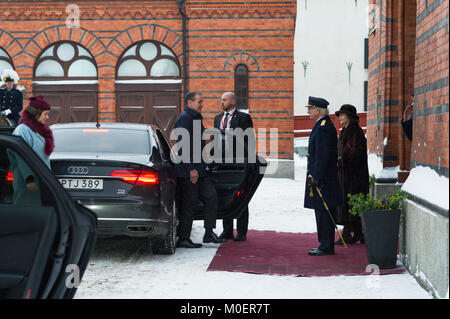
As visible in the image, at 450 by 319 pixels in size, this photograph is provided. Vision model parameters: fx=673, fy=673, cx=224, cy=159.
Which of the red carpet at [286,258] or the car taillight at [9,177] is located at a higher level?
the car taillight at [9,177]

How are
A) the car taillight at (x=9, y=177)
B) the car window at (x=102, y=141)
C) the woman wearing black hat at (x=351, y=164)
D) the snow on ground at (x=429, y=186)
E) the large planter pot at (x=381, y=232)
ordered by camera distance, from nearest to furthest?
1. the snow on ground at (x=429, y=186)
2. the car taillight at (x=9, y=177)
3. the large planter pot at (x=381, y=232)
4. the car window at (x=102, y=141)
5. the woman wearing black hat at (x=351, y=164)

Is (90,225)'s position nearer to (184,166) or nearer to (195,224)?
(184,166)

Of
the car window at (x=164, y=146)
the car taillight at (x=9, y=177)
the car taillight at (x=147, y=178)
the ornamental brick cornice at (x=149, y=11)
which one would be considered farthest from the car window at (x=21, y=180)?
the ornamental brick cornice at (x=149, y=11)

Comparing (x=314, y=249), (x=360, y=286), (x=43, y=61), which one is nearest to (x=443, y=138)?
(x=360, y=286)

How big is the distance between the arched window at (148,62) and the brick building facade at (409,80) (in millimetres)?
11020

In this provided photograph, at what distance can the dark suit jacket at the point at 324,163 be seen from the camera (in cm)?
786

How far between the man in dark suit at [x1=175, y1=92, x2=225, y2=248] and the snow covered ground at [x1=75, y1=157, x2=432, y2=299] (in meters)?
0.37

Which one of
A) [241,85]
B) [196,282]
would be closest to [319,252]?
[196,282]

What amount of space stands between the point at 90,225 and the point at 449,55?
10.7 ft

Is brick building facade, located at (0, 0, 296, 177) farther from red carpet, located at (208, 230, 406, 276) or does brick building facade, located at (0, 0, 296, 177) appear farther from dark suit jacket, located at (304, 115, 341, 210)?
dark suit jacket, located at (304, 115, 341, 210)

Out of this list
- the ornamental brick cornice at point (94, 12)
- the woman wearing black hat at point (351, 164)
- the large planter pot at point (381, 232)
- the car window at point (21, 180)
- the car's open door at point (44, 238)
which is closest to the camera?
the car's open door at point (44, 238)

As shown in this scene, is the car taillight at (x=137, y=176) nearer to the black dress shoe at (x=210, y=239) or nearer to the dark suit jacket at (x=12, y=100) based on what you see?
the black dress shoe at (x=210, y=239)
